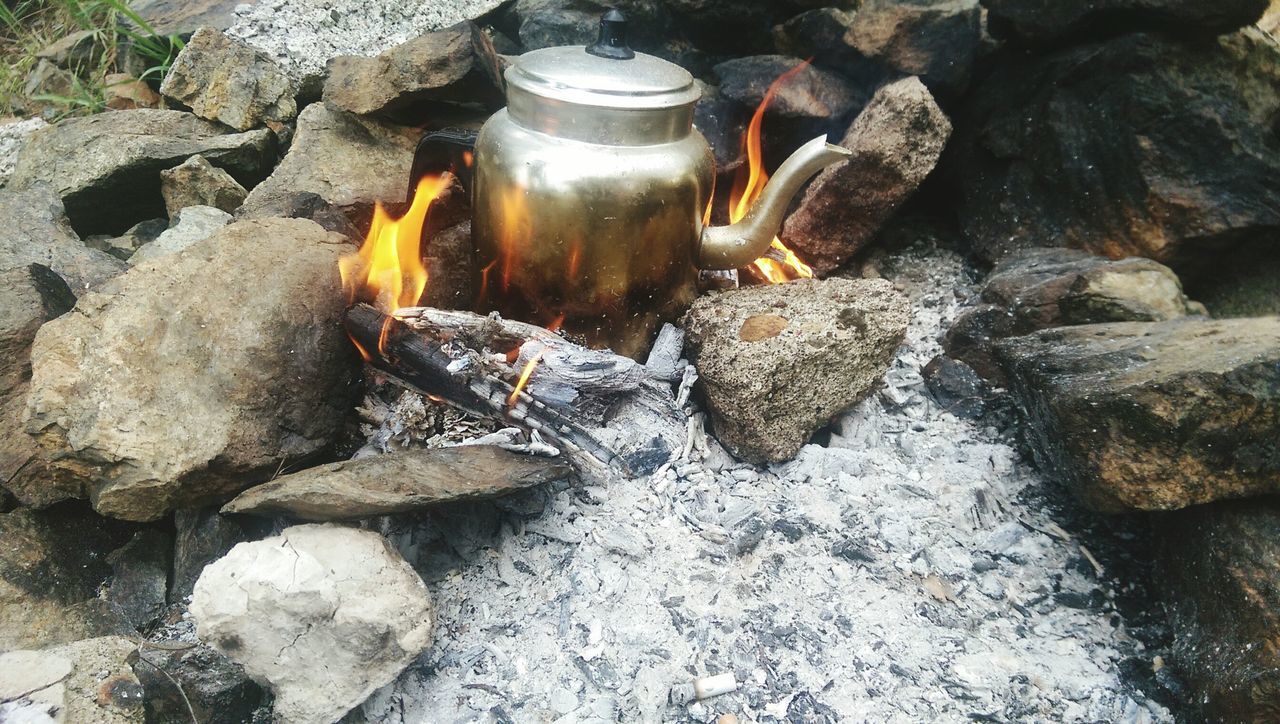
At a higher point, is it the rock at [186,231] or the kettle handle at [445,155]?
the kettle handle at [445,155]

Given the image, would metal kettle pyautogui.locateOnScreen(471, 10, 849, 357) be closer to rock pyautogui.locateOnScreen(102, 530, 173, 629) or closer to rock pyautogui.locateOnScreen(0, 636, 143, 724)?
rock pyautogui.locateOnScreen(102, 530, 173, 629)

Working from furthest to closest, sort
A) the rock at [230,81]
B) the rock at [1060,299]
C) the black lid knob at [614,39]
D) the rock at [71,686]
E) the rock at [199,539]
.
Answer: the rock at [230,81], the rock at [1060,299], the black lid knob at [614,39], the rock at [199,539], the rock at [71,686]

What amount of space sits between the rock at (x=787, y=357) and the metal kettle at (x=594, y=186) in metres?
0.23

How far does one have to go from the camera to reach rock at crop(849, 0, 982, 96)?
2.94 m

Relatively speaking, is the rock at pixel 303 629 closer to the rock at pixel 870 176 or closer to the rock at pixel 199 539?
the rock at pixel 199 539

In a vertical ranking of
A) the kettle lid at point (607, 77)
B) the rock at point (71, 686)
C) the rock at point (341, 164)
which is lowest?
the rock at point (71, 686)

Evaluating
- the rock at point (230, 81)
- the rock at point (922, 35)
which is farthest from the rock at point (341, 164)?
the rock at point (922, 35)

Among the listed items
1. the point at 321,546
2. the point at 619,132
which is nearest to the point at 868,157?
the point at 619,132

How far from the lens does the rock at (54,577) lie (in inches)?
74.6

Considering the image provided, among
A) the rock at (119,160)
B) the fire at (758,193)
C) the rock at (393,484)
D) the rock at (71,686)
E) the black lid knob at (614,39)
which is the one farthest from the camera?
the rock at (119,160)

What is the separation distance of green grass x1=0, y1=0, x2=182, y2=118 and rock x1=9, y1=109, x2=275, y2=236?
0.60m

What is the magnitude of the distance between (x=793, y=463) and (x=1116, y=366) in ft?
2.80

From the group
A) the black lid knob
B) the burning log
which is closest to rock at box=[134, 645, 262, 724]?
the burning log

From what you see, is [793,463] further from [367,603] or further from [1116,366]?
[367,603]
